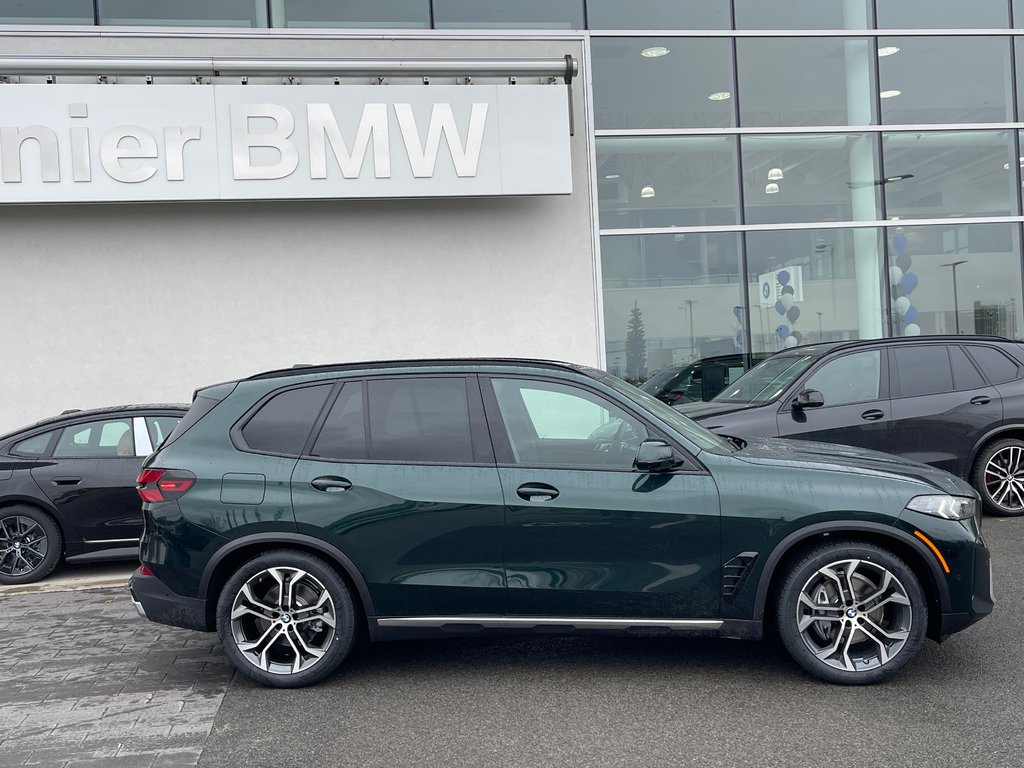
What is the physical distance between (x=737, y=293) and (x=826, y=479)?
32.8ft

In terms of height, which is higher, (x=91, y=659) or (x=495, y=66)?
(x=495, y=66)

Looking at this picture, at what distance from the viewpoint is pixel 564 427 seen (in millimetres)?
5258

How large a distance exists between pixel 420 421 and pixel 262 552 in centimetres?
107

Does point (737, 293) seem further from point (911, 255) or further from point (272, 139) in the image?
point (272, 139)

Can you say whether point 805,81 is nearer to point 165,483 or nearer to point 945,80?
point 945,80

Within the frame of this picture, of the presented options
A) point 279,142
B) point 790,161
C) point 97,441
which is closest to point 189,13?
point 279,142

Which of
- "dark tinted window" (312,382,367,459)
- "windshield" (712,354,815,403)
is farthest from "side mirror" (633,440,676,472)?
"windshield" (712,354,815,403)

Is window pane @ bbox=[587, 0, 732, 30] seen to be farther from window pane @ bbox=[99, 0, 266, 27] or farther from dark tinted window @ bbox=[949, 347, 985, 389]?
dark tinted window @ bbox=[949, 347, 985, 389]

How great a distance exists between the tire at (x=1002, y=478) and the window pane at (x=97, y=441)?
779 cm

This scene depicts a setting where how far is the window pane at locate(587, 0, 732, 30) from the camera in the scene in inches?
578

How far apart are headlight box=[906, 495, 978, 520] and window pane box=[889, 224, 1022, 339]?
10695 millimetres

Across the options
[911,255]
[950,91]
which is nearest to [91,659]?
[911,255]

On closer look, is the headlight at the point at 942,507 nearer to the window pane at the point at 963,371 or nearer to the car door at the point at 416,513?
the car door at the point at 416,513

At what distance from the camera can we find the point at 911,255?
49.2 ft
